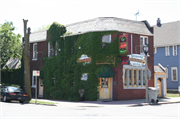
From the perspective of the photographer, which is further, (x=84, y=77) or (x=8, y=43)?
(x=8, y=43)

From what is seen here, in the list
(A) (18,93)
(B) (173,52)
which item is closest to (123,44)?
(A) (18,93)

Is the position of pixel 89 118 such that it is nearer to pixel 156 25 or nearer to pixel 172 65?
pixel 172 65

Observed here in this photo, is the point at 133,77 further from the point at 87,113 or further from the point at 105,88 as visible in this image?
the point at 87,113

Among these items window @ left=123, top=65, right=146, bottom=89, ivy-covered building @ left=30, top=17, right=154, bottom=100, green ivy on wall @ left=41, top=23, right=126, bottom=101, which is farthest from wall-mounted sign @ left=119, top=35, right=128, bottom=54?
window @ left=123, top=65, right=146, bottom=89

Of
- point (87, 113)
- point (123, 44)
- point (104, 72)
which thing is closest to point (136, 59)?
point (123, 44)

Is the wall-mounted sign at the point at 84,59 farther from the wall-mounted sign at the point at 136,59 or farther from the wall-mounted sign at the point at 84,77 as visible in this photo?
the wall-mounted sign at the point at 136,59

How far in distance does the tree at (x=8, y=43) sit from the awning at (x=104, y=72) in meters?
15.0

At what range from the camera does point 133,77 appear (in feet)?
78.4

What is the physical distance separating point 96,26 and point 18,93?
9.45m

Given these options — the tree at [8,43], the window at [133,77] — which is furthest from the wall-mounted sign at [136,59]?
the tree at [8,43]

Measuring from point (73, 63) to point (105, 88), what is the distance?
4.16 meters

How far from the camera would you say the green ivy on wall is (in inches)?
896

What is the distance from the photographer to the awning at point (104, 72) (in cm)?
2220

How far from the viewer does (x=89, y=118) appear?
35.3ft
